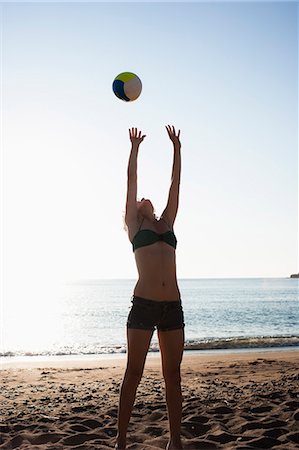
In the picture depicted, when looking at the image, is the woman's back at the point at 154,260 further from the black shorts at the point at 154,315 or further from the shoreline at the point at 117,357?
the shoreline at the point at 117,357

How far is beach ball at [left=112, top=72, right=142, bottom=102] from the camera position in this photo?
579cm

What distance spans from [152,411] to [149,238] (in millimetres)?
2667

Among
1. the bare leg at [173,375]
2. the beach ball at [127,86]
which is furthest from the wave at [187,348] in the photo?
the bare leg at [173,375]

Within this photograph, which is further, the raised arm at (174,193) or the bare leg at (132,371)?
the raised arm at (174,193)

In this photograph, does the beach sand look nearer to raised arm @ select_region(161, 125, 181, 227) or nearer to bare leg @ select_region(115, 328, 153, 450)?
bare leg @ select_region(115, 328, 153, 450)

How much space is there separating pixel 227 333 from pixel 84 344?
7.65 meters

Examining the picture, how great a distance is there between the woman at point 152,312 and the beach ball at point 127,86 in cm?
134

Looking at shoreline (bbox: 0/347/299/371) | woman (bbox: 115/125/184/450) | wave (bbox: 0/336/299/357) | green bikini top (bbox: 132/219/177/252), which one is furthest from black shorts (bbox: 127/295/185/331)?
wave (bbox: 0/336/299/357)

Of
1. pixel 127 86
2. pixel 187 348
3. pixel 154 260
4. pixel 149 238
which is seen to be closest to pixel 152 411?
pixel 154 260

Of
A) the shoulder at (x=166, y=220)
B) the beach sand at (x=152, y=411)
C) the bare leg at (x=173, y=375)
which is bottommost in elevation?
the beach sand at (x=152, y=411)

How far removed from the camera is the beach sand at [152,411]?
16.6 feet

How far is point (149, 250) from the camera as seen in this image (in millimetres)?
4598

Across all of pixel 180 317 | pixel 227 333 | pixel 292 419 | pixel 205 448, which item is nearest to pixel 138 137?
pixel 180 317

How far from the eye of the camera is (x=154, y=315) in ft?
14.5
